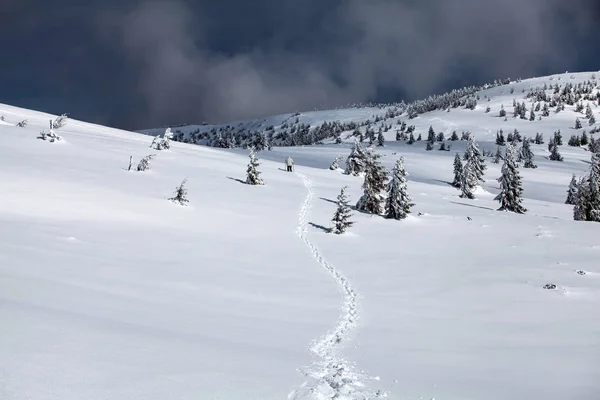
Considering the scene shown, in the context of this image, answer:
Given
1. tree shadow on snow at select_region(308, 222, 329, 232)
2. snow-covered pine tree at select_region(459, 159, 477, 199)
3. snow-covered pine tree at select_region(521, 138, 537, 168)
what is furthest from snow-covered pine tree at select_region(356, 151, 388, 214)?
snow-covered pine tree at select_region(521, 138, 537, 168)

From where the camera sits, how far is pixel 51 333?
6246 millimetres

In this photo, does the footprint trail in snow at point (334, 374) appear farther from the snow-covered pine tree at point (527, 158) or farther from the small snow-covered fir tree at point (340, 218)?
the snow-covered pine tree at point (527, 158)

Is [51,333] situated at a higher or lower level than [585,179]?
lower

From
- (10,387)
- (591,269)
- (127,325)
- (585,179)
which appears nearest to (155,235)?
(127,325)

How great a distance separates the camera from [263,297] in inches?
480

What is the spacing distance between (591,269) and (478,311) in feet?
26.9

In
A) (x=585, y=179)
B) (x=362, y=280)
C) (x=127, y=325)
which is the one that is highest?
(x=585, y=179)

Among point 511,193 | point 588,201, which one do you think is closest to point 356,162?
point 511,193

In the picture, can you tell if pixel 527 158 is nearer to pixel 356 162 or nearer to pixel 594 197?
pixel 594 197

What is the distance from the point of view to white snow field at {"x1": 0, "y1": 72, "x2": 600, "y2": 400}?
6227mm

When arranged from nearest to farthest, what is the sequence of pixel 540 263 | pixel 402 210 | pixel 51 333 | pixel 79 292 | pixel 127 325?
pixel 51 333 < pixel 127 325 < pixel 79 292 < pixel 540 263 < pixel 402 210

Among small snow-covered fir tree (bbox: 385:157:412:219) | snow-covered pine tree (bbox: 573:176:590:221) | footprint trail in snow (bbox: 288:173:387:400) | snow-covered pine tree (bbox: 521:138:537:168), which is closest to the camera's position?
footprint trail in snow (bbox: 288:173:387:400)

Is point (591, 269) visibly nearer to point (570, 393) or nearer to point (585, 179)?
point (570, 393)

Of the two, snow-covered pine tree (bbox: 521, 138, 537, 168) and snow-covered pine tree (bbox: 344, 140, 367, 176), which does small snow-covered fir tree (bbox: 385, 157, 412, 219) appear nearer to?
snow-covered pine tree (bbox: 344, 140, 367, 176)
